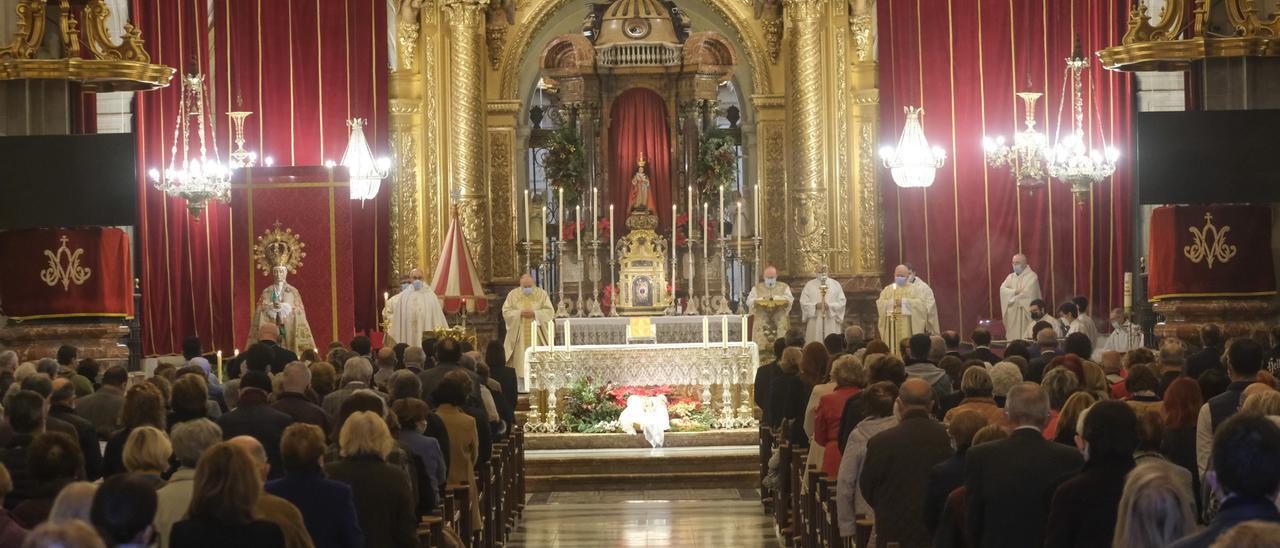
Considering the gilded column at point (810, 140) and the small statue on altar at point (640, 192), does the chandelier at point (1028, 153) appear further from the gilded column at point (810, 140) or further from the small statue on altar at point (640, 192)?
the small statue on altar at point (640, 192)

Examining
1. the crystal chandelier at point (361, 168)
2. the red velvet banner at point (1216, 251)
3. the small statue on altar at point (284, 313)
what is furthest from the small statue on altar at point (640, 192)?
the red velvet banner at point (1216, 251)

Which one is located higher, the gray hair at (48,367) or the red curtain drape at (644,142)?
the red curtain drape at (644,142)

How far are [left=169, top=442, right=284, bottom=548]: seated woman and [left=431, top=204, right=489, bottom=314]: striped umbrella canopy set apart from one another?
53.5ft

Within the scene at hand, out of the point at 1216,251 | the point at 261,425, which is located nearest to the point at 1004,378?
the point at 261,425

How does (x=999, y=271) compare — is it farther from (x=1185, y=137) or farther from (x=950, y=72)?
(x=1185, y=137)

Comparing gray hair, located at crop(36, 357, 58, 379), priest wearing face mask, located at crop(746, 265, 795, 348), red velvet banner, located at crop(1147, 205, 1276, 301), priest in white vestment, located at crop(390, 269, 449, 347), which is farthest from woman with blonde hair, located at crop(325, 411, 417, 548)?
priest wearing face mask, located at crop(746, 265, 795, 348)

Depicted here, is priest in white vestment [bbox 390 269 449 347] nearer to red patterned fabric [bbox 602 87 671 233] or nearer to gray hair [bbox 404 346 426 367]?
red patterned fabric [bbox 602 87 671 233]

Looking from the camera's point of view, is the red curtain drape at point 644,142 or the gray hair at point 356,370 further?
the red curtain drape at point 644,142

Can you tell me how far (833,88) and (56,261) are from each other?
11.3 meters

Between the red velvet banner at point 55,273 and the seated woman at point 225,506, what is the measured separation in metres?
10.8

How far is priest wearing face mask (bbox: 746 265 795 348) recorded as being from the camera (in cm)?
2114

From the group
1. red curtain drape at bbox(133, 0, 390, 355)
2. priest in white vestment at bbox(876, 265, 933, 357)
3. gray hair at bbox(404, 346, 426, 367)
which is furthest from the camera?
priest in white vestment at bbox(876, 265, 933, 357)

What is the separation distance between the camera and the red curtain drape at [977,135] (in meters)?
22.4

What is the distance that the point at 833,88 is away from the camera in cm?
2392
